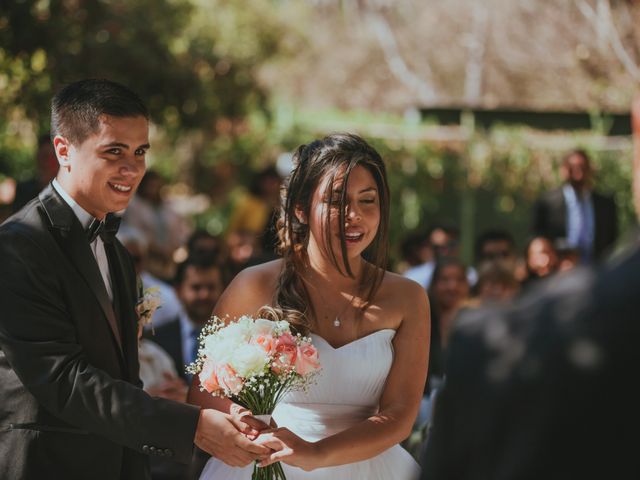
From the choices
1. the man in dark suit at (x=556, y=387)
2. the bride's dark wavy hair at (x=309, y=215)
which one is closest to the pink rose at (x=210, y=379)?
the bride's dark wavy hair at (x=309, y=215)

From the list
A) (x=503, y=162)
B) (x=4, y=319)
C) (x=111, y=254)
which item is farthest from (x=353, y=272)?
(x=503, y=162)

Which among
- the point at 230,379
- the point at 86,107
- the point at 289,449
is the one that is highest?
the point at 86,107

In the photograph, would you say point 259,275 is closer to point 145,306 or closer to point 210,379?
point 145,306

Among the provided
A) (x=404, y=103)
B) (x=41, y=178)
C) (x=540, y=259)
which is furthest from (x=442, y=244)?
(x=404, y=103)

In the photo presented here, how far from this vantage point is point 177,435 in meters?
3.50

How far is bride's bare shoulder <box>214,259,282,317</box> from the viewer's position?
4.12 meters

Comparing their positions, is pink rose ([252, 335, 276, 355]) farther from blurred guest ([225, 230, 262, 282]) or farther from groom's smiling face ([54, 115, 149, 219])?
blurred guest ([225, 230, 262, 282])

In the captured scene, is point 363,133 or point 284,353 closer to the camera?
point 284,353

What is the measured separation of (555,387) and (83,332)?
90.6 inches

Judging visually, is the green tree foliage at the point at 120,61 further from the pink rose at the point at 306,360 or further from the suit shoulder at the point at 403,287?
the pink rose at the point at 306,360

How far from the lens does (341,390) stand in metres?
4.09

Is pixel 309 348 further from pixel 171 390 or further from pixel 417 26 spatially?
pixel 417 26

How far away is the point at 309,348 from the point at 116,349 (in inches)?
26.7

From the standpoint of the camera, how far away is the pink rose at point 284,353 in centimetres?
363
